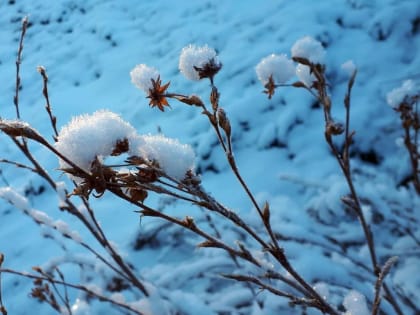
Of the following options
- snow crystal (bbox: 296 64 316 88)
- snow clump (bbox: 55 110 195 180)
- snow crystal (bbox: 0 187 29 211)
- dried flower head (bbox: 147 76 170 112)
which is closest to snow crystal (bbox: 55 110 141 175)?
snow clump (bbox: 55 110 195 180)

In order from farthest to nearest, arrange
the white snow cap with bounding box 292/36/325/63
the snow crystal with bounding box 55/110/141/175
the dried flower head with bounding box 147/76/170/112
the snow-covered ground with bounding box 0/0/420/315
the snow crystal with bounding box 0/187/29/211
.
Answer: the snow-covered ground with bounding box 0/0/420/315
the snow crystal with bounding box 0/187/29/211
the white snow cap with bounding box 292/36/325/63
the dried flower head with bounding box 147/76/170/112
the snow crystal with bounding box 55/110/141/175

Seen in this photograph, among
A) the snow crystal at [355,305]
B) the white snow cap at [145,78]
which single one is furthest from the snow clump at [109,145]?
the snow crystal at [355,305]

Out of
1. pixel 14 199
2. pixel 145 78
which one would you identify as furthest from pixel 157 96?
pixel 14 199

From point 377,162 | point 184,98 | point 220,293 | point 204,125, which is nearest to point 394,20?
point 377,162

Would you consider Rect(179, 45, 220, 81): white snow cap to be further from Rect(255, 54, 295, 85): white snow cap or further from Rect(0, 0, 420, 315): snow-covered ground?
Rect(0, 0, 420, 315): snow-covered ground

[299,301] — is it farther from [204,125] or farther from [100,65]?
[100,65]

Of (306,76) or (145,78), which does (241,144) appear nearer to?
(306,76)
